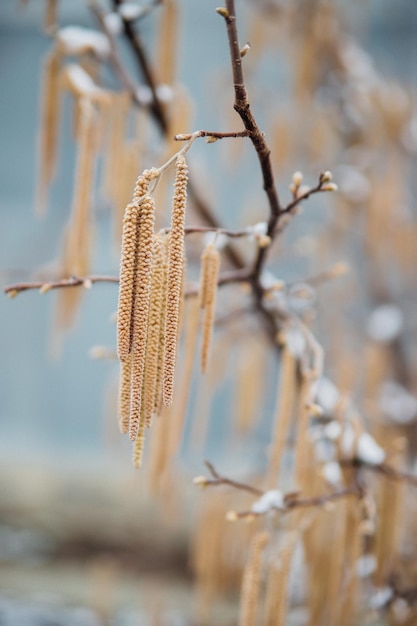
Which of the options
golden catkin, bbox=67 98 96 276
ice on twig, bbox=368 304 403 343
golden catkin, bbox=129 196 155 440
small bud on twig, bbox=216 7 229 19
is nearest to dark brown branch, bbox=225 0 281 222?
small bud on twig, bbox=216 7 229 19

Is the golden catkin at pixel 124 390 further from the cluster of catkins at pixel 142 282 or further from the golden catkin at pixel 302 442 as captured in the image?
the golden catkin at pixel 302 442

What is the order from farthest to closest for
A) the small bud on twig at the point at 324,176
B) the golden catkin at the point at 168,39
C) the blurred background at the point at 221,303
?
the blurred background at the point at 221,303 → the golden catkin at the point at 168,39 → the small bud on twig at the point at 324,176

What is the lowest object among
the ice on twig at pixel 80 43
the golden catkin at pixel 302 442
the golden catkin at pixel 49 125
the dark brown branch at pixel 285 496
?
the dark brown branch at pixel 285 496

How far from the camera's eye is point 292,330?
959 mm

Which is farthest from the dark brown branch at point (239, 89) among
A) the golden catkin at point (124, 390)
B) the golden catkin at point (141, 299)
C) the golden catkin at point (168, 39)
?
the golden catkin at point (168, 39)

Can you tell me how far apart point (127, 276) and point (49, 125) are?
54 cm

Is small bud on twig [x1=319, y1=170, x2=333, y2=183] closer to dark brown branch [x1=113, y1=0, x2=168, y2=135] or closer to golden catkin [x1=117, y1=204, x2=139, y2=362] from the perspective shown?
golden catkin [x1=117, y1=204, x2=139, y2=362]

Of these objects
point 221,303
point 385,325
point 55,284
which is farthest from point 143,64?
point 385,325

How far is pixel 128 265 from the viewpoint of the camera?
475mm

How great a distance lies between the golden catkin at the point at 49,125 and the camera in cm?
93

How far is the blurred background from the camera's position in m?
1.80

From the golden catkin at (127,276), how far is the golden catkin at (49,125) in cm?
50

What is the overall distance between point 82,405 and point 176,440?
294 cm

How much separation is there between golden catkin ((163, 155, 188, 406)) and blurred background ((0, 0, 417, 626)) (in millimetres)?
587
